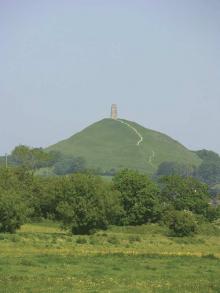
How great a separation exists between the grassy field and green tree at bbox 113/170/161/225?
31989 millimetres

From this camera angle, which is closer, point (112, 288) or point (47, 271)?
point (112, 288)

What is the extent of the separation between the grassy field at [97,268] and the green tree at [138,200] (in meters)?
32.0

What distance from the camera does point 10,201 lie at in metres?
61.7

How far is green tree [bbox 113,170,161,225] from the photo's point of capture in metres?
84.6

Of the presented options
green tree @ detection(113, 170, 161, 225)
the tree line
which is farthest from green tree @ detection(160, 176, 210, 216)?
green tree @ detection(113, 170, 161, 225)

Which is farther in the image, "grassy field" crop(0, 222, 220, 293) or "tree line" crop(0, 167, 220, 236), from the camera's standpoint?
"tree line" crop(0, 167, 220, 236)

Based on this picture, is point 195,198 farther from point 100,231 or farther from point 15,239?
point 15,239

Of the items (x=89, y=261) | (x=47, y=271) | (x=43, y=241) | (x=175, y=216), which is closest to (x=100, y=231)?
(x=175, y=216)

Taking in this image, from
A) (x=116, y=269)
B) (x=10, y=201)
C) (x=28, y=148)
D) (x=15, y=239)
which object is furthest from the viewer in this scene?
(x=28, y=148)

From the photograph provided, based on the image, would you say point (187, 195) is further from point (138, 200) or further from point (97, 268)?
point (97, 268)

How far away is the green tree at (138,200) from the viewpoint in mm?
84625

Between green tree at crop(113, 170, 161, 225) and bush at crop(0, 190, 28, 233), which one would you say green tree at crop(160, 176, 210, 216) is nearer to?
green tree at crop(113, 170, 161, 225)

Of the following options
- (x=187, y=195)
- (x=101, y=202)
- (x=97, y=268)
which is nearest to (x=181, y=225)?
(x=101, y=202)

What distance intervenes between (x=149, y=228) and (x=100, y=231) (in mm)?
7434
